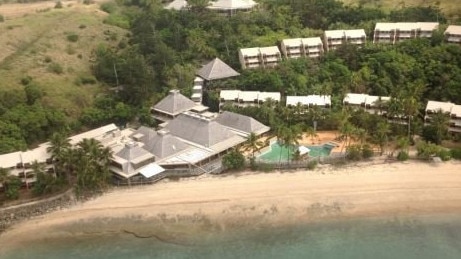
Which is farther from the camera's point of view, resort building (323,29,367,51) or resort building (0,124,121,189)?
resort building (323,29,367,51)

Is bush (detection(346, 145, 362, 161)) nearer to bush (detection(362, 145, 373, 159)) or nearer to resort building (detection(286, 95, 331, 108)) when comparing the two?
bush (detection(362, 145, 373, 159))

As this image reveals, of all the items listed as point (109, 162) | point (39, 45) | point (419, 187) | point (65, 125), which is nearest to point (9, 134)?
point (65, 125)

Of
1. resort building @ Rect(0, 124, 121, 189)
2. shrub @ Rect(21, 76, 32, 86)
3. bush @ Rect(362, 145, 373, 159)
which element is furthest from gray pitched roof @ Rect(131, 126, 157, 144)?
bush @ Rect(362, 145, 373, 159)

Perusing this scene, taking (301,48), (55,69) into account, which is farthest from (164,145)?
(301,48)

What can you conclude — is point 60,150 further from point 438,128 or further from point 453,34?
point 453,34

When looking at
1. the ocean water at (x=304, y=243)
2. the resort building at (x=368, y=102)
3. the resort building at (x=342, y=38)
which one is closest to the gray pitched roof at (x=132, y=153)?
the ocean water at (x=304, y=243)

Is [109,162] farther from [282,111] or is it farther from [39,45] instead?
[39,45]

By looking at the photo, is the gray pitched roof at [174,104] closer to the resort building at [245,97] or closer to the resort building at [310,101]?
the resort building at [245,97]
